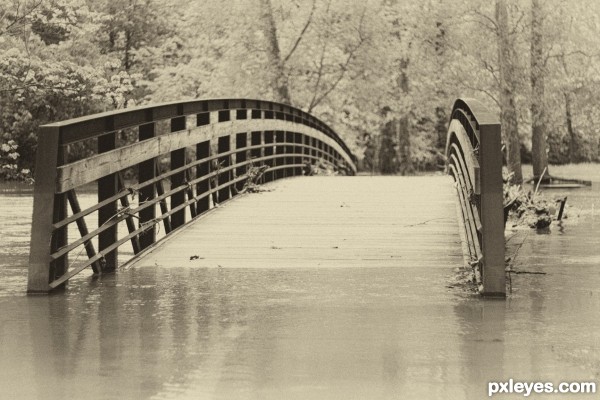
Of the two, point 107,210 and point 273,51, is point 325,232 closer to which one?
point 107,210

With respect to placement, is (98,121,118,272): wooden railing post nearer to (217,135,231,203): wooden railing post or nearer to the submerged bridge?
the submerged bridge

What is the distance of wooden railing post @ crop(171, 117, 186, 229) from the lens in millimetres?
13977

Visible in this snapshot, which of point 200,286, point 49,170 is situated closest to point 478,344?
point 200,286

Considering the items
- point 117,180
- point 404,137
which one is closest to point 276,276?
point 117,180

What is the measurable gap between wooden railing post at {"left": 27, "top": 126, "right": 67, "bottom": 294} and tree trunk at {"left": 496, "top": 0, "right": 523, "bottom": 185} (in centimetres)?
2631

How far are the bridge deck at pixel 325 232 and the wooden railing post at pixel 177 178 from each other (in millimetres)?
203

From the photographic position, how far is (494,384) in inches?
256

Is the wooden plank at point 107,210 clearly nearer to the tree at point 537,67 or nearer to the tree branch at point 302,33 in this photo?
the tree at point 537,67

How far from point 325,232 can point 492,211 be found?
4.19m

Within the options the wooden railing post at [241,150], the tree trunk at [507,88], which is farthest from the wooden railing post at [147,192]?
the tree trunk at [507,88]

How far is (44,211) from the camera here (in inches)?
385

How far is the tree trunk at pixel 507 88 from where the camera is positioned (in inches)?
1401

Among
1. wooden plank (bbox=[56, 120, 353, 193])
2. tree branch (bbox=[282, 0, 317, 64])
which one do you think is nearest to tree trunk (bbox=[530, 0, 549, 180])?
tree branch (bbox=[282, 0, 317, 64])

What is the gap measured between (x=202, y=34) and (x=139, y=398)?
4115cm
